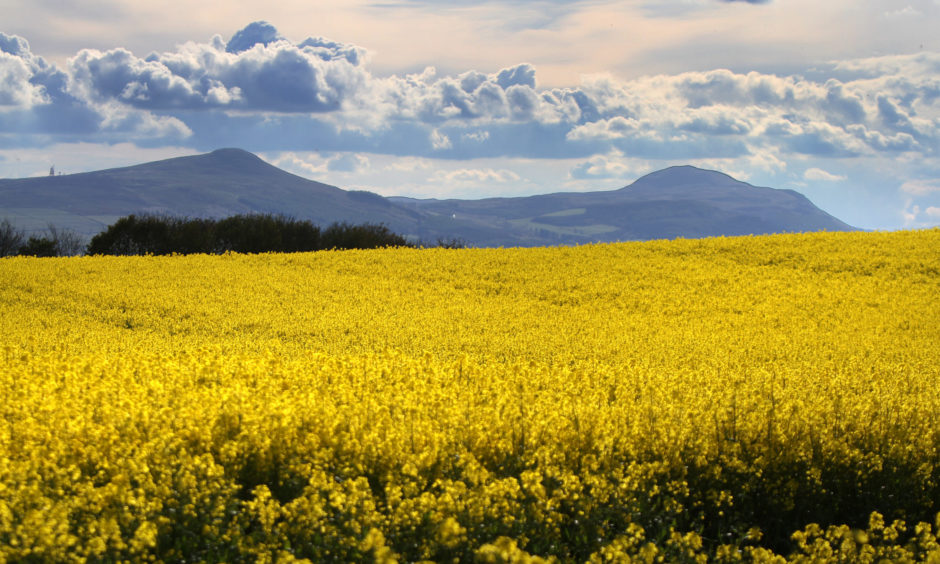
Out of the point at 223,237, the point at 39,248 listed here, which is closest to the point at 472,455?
the point at 223,237

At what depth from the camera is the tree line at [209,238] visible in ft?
144

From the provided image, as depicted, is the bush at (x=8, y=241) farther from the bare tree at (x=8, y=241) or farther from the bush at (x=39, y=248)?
the bush at (x=39, y=248)

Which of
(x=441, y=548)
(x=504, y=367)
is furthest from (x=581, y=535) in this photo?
(x=504, y=367)

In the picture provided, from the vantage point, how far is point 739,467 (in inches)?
269

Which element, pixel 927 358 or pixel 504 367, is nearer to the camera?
pixel 504 367

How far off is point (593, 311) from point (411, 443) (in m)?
12.7

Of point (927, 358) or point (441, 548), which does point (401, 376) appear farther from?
point (927, 358)

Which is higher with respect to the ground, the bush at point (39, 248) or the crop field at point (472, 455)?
the bush at point (39, 248)

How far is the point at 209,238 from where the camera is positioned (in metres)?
45.9

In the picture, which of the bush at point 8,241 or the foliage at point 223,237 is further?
the bush at point 8,241

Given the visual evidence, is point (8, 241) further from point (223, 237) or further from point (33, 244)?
point (223, 237)

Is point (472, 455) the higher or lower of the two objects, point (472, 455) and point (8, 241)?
the lower

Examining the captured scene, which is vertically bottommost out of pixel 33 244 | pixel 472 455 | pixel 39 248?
pixel 472 455

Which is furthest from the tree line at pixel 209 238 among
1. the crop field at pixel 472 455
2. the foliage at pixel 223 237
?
the crop field at pixel 472 455
